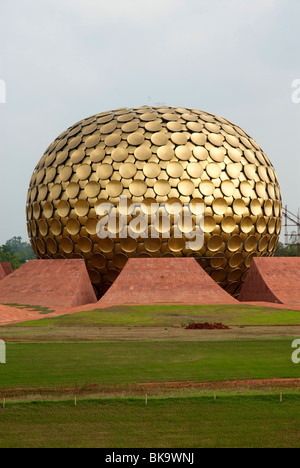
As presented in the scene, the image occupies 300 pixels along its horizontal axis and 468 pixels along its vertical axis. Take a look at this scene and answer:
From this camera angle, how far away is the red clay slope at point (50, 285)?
24078mm

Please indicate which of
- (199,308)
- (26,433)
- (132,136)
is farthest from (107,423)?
(132,136)

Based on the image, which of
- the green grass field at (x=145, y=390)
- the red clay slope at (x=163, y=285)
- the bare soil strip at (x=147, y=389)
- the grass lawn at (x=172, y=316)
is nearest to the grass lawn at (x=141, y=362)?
the green grass field at (x=145, y=390)

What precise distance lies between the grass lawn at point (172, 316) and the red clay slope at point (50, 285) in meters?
Answer: 3.74

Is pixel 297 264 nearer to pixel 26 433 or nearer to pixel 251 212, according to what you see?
pixel 251 212

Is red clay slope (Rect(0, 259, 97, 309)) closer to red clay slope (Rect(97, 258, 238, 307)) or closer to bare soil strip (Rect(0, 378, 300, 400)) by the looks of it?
red clay slope (Rect(97, 258, 238, 307))

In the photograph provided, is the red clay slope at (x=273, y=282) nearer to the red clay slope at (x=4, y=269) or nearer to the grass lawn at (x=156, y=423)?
the red clay slope at (x=4, y=269)

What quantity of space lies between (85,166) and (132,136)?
2.87m

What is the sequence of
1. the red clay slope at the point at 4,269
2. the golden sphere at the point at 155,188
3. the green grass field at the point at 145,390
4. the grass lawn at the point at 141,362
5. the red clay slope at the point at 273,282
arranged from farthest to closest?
1. the red clay slope at the point at 4,269
2. the golden sphere at the point at 155,188
3. the red clay slope at the point at 273,282
4. the grass lawn at the point at 141,362
5. the green grass field at the point at 145,390

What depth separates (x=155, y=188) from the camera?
26141 millimetres

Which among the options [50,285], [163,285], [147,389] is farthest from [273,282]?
[147,389]

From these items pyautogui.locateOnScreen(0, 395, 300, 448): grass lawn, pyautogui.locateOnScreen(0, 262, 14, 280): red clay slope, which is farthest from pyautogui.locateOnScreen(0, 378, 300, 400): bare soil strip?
pyautogui.locateOnScreen(0, 262, 14, 280): red clay slope

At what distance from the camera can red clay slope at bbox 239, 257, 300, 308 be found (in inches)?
958

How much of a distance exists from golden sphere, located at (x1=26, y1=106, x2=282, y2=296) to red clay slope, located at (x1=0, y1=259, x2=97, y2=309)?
1575 millimetres

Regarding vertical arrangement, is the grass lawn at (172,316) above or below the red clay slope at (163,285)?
below
